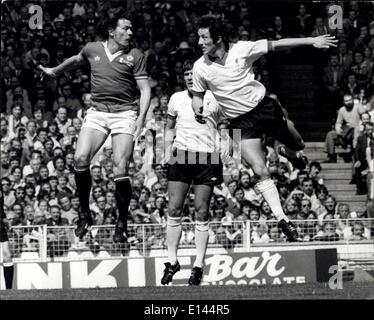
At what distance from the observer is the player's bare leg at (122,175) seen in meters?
13.0

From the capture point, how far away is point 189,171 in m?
13.6

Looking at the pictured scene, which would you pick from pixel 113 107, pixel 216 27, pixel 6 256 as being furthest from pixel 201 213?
pixel 6 256

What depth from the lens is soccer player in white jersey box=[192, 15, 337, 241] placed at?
12977 mm

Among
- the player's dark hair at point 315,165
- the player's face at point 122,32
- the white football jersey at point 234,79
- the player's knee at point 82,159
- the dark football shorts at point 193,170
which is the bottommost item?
the player's dark hair at point 315,165

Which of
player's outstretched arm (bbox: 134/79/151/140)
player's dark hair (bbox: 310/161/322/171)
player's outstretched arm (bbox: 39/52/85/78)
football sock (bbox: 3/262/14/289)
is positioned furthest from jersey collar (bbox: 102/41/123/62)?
player's dark hair (bbox: 310/161/322/171)

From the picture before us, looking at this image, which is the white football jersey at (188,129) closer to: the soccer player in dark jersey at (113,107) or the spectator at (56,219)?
the soccer player in dark jersey at (113,107)

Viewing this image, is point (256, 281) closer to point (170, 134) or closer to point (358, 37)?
point (170, 134)

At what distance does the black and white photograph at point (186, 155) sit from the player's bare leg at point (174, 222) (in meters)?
0.02

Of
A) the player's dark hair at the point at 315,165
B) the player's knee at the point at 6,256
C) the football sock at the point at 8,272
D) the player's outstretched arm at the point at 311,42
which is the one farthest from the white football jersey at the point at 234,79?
the player's dark hair at the point at 315,165

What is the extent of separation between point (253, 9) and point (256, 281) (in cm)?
728

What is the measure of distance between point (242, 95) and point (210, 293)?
8.33ft

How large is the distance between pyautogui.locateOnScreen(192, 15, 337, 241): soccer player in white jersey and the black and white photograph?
0.05ft
